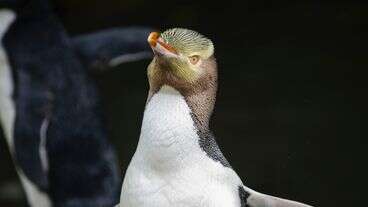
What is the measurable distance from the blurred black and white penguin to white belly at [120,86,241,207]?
876 millimetres

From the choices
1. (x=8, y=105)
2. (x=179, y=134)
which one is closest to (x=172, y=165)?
(x=179, y=134)

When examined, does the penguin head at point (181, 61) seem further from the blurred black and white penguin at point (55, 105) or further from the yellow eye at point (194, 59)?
the blurred black and white penguin at point (55, 105)

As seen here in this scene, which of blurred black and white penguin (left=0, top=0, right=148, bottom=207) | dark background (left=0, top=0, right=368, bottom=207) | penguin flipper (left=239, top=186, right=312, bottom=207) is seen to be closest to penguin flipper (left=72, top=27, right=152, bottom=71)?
blurred black and white penguin (left=0, top=0, right=148, bottom=207)

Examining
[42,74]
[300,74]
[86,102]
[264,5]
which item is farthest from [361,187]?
[42,74]

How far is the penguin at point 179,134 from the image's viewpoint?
145 centimetres

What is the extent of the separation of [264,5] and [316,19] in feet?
0.46

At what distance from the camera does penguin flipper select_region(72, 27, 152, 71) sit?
2.35 metres

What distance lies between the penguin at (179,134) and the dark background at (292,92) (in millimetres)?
473

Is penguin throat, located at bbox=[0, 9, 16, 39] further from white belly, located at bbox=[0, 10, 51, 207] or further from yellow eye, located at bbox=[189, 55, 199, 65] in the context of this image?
yellow eye, located at bbox=[189, 55, 199, 65]

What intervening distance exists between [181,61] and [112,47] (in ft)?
3.35

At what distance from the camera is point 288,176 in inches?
75.9

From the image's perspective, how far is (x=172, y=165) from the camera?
1.46 meters

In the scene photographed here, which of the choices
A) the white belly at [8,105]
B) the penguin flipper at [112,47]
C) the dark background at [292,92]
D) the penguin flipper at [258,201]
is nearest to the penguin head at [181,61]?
the penguin flipper at [258,201]

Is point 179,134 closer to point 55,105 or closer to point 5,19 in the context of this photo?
point 55,105
